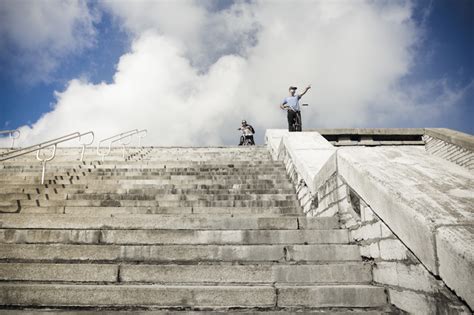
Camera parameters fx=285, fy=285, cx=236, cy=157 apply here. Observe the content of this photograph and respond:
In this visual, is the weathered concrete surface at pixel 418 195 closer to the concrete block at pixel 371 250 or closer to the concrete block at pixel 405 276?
the concrete block at pixel 405 276

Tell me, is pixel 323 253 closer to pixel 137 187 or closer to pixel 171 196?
pixel 171 196

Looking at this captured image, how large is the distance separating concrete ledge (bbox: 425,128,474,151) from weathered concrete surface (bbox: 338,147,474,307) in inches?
213

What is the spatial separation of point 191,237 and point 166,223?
1.43 ft

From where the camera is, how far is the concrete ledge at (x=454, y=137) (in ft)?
22.1

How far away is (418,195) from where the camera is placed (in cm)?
187

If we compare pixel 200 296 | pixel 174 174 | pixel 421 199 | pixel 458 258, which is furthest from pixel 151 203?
pixel 458 258

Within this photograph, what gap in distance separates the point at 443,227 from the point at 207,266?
1.70 m

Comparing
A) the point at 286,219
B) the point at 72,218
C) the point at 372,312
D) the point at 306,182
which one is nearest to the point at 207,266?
the point at 286,219

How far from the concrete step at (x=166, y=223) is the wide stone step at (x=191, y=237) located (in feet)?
0.60

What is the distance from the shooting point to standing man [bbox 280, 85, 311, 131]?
26.5 ft

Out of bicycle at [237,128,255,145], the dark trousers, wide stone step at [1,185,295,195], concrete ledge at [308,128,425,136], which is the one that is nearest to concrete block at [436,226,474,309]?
wide stone step at [1,185,295,195]

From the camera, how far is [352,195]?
273 centimetres

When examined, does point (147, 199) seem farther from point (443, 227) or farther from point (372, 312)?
point (443, 227)

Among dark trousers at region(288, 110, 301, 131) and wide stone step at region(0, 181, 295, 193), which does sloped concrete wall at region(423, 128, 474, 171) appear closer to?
dark trousers at region(288, 110, 301, 131)
